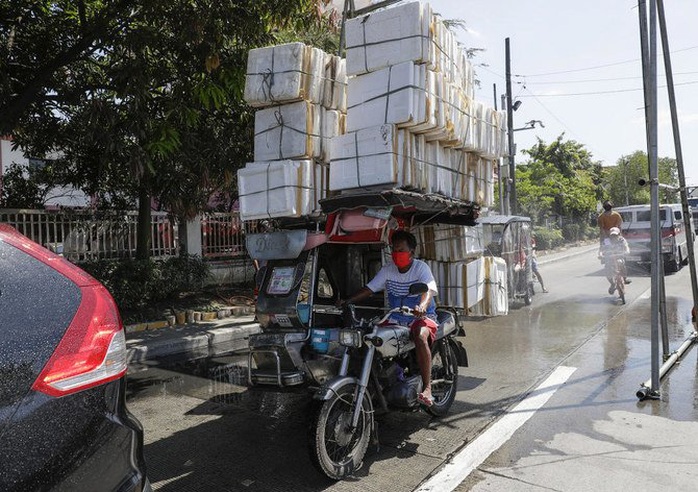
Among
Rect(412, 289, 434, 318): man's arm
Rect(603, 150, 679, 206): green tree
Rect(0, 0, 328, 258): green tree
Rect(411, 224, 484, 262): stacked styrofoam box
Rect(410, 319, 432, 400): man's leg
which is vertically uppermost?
Rect(603, 150, 679, 206): green tree

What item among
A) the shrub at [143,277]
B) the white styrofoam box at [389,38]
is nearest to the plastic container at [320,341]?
the white styrofoam box at [389,38]

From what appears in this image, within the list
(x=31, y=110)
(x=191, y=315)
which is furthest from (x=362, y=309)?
(x=31, y=110)

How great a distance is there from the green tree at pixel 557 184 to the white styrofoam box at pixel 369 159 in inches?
923

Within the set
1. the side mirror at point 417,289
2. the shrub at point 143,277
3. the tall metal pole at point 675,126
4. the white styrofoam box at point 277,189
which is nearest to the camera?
the side mirror at point 417,289

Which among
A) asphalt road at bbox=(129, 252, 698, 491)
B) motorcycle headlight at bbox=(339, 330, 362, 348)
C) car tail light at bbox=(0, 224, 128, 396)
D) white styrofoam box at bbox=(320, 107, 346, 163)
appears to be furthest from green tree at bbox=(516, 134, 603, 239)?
car tail light at bbox=(0, 224, 128, 396)

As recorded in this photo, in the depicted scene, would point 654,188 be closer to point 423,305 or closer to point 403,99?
point 403,99

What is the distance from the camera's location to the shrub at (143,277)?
31.1ft

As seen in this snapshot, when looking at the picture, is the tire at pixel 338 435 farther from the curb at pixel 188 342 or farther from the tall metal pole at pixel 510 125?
the tall metal pole at pixel 510 125

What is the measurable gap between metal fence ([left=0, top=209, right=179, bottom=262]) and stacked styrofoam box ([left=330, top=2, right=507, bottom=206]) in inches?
253

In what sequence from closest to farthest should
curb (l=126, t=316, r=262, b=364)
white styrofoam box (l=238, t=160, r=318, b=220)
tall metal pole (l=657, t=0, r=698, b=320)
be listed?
white styrofoam box (l=238, t=160, r=318, b=220), tall metal pole (l=657, t=0, r=698, b=320), curb (l=126, t=316, r=262, b=364)

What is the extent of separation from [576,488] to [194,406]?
3.65 meters

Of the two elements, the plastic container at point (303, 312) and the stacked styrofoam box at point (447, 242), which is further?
the stacked styrofoam box at point (447, 242)

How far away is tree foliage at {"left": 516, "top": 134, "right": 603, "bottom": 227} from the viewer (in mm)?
28172

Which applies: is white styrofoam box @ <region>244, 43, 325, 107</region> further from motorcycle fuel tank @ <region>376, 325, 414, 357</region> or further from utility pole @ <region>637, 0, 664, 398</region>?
utility pole @ <region>637, 0, 664, 398</region>
